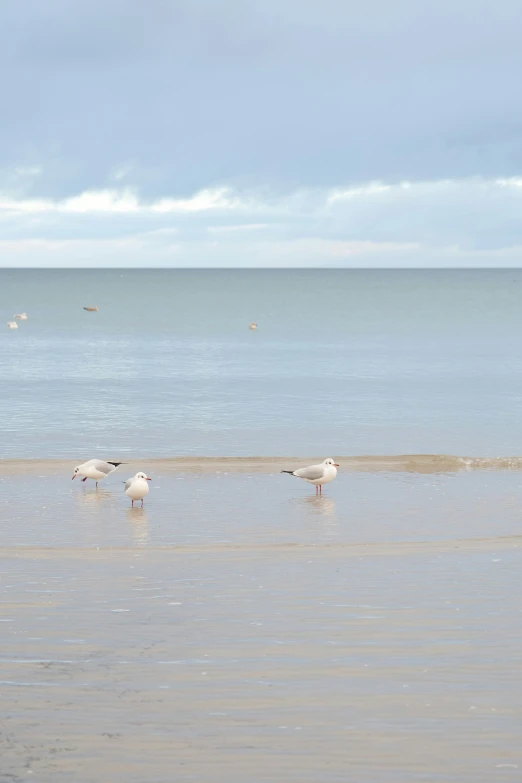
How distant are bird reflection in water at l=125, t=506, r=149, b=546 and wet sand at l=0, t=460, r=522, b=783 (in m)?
0.05

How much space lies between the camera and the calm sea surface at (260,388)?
94.9 ft

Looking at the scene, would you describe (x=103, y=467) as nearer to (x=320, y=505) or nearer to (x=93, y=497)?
(x=93, y=497)

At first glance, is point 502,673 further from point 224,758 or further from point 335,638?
point 224,758

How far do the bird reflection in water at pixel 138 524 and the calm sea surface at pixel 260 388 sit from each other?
7.01m

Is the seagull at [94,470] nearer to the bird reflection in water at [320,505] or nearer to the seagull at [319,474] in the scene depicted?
the seagull at [319,474]

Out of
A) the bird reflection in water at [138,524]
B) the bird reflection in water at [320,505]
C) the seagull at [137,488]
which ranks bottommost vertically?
the bird reflection in water at [138,524]

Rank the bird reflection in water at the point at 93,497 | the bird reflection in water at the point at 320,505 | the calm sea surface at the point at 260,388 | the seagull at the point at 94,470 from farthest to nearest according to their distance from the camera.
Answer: the calm sea surface at the point at 260,388, the seagull at the point at 94,470, the bird reflection in water at the point at 93,497, the bird reflection in water at the point at 320,505

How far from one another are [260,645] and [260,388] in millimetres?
32976

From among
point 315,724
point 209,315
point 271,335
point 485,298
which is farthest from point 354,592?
point 485,298

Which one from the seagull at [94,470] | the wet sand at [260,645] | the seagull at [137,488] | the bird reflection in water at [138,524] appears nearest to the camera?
the wet sand at [260,645]

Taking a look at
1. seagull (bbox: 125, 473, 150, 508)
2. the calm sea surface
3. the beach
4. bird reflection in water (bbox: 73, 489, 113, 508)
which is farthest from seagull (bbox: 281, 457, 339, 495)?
the calm sea surface

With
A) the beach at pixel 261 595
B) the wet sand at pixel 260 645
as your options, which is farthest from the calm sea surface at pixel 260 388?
the wet sand at pixel 260 645

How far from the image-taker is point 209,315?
11256 centimetres

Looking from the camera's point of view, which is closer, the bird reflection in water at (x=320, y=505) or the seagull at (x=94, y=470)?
the bird reflection in water at (x=320, y=505)
